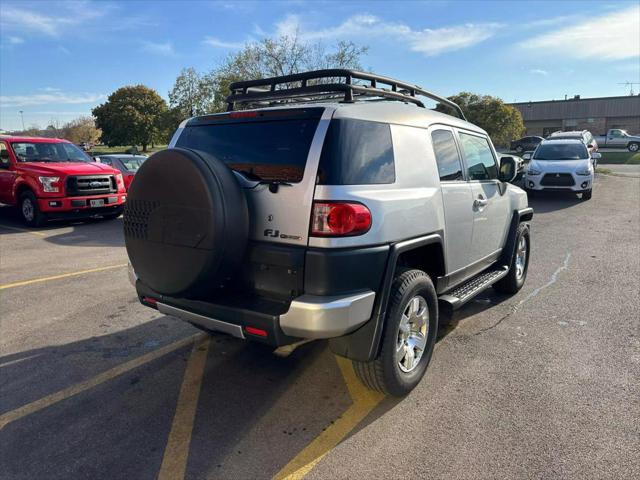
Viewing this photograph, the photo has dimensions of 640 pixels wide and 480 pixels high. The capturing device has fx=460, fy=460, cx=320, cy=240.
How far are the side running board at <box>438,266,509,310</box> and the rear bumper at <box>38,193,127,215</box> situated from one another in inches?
324

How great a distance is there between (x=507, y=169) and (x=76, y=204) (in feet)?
30.2

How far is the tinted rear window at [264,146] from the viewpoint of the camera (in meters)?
2.89

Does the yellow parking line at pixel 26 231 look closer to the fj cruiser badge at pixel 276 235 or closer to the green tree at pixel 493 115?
the fj cruiser badge at pixel 276 235

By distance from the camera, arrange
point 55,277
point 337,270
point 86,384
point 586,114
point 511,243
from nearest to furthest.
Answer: point 337,270, point 86,384, point 511,243, point 55,277, point 586,114

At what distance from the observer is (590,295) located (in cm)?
547

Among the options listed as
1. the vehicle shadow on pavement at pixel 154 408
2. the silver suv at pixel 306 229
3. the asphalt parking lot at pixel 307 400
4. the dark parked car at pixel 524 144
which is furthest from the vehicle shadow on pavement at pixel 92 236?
the dark parked car at pixel 524 144

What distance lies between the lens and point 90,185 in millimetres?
10570

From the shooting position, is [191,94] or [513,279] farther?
[191,94]

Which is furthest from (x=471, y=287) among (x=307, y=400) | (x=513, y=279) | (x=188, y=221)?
(x=188, y=221)

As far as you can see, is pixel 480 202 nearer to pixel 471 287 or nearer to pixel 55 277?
pixel 471 287

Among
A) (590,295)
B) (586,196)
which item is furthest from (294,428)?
(586,196)

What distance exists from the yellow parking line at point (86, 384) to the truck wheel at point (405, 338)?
182cm

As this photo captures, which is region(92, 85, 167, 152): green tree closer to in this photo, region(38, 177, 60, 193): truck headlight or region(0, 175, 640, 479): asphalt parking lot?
region(38, 177, 60, 193): truck headlight

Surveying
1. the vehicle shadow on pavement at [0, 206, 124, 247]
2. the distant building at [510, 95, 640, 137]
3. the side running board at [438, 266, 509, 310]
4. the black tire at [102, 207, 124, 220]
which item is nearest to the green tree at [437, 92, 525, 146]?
the distant building at [510, 95, 640, 137]
